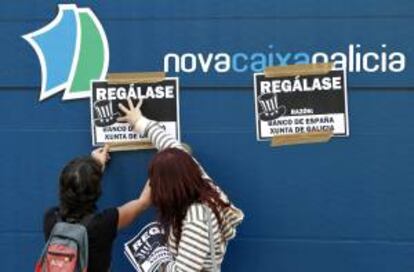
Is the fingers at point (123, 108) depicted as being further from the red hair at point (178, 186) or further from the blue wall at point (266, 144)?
the red hair at point (178, 186)

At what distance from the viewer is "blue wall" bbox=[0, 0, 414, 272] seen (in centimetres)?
245

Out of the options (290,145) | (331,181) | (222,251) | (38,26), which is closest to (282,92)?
(290,145)

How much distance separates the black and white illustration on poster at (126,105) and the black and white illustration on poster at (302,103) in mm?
302

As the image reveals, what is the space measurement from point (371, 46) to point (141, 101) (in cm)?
81

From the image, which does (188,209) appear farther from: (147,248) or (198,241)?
(147,248)

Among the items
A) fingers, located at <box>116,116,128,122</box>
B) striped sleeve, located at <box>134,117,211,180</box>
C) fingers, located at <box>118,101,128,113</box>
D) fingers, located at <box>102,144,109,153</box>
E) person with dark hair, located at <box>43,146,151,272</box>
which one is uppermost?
fingers, located at <box>118,101,128,113</box>

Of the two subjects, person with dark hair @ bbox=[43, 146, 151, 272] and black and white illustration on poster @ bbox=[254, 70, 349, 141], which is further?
black and white illustration on poster @ bbox=[254, 70, 349, 141]

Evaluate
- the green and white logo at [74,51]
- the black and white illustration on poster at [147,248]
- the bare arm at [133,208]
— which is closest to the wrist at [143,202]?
the bare arm at [133,208]

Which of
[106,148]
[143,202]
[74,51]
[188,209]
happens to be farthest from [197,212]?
[74,51]

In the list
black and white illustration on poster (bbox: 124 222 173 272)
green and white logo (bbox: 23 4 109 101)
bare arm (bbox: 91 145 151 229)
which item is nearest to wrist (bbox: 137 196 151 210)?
bare arm (bbox: 91 145 151 229)

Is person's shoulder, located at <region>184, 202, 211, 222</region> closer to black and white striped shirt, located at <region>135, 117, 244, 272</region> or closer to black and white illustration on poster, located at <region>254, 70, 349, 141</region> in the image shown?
black and white striped shirt, located at <region>135, 117, 244, 272</region>

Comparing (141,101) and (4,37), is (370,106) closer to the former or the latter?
(141,101)

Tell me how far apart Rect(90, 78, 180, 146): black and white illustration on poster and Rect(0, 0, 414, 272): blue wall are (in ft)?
0.14

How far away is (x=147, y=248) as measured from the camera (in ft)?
8.48
